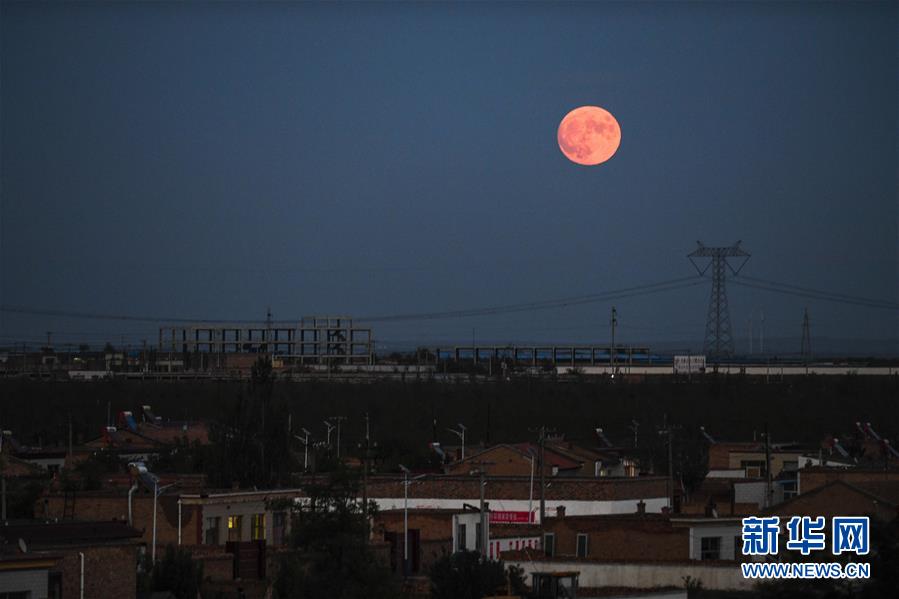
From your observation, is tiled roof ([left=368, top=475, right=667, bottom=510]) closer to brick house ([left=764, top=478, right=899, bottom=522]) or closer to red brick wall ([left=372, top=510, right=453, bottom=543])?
brick house ([left=764, top=478, right=899, bottom=522])

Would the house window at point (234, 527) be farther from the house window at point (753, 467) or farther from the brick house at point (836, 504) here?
the house window at point (753, 467)

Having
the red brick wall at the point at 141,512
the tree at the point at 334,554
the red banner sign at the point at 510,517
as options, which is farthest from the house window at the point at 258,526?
the tree at the point at 334,554

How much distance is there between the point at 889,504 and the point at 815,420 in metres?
48.7

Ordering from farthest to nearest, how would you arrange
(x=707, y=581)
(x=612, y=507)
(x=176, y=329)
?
(x=176, y=329), (x=612, y=507), (x=707, y=581)

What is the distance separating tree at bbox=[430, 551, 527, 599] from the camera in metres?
20.9

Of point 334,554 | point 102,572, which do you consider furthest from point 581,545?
point 102,572

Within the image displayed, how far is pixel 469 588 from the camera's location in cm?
2081

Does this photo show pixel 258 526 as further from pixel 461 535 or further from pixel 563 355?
pixel 563 355

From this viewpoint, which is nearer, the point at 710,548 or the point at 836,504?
the point at 710,548

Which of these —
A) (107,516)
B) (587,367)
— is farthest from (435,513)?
(587,367)

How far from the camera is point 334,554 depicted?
19.2 metres

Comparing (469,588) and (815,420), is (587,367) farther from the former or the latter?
(469,588)

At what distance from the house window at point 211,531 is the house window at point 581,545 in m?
6.83

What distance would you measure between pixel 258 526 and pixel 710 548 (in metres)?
8.76
